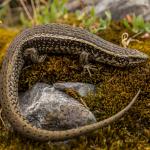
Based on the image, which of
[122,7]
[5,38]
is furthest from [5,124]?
[122,7]

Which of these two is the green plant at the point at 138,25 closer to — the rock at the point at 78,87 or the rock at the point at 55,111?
the rock at the point at 78,87

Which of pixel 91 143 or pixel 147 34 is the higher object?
pixel 147 34

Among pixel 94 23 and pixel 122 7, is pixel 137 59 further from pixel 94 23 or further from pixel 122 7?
pixel 122 7

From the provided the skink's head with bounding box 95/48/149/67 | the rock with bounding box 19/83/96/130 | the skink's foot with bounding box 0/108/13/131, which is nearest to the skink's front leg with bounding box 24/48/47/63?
the rock with bounding box 19/83/96/130

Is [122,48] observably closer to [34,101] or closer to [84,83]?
[84,83]

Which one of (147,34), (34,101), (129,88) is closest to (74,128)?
(34,101)

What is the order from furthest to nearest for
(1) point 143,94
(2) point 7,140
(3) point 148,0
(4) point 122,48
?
1. (3) point 148,0
2. (4) point 122,48
3. (1) point 143,94
4. (2) point 7,140

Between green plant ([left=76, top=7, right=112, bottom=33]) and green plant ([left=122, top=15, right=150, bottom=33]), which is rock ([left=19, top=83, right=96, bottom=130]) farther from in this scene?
green plant ([left=122, top=15, right=150, bottom=33])
